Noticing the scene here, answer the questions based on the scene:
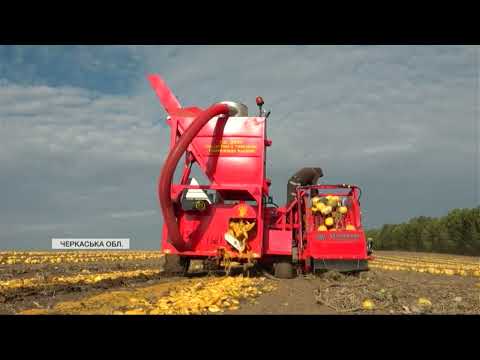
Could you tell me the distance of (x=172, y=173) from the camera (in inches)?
408

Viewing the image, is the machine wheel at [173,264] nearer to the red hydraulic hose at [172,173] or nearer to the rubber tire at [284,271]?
the red hydraulic hose at [172,173]

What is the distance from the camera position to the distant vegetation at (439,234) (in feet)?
122

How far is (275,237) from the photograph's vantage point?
11.6 m

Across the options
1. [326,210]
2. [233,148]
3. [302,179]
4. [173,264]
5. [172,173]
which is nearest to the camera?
[172,173]

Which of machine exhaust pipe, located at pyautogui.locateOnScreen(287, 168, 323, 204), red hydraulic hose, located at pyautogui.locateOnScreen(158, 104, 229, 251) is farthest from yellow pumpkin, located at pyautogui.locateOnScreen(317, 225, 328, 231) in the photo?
red hydraulic hose, located at pyautogui.locateOnScreen(158, 104, 229, 251)

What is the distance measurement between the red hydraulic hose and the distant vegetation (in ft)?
108

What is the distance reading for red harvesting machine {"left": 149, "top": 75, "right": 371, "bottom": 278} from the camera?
11219 mm

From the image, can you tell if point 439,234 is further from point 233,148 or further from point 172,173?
point 172,173

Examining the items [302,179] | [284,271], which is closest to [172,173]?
[284,271]

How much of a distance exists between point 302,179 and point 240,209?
2.53m

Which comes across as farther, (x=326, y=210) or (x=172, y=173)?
(x=326, y=210)
